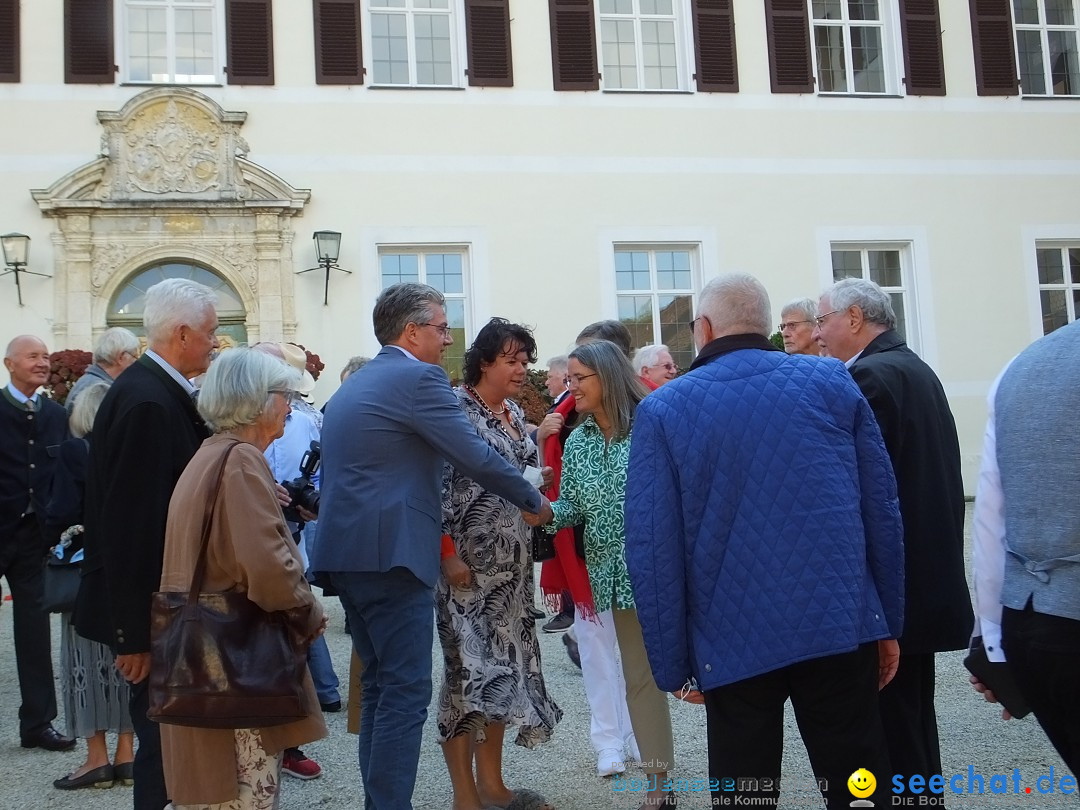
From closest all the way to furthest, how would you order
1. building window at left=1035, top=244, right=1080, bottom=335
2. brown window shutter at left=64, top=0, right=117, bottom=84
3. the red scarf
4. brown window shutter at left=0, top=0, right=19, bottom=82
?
1. the red scarf
2. brown window shutter at left=0, top=0, right=19, bottom=82
3. brown window shutter at left=64, top=0, right=117, bottom=84
4. building window at left=1035, top=244, right=1080, bottom=335

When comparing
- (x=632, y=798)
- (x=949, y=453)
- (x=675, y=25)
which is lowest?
(x=632, y=798)

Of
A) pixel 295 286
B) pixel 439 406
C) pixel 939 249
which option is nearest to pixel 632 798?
pixel 439 406

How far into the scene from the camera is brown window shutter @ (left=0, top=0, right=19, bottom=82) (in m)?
12.7

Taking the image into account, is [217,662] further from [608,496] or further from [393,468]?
[608,496]

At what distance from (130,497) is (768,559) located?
1.89m

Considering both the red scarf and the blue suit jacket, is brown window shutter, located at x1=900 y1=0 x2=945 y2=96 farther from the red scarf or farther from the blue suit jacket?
the blue suit jacket

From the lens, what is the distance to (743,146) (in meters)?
14.3

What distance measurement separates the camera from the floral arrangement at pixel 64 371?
1147 cm

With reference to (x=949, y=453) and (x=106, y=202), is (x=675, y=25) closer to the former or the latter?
(x=106, y=202)

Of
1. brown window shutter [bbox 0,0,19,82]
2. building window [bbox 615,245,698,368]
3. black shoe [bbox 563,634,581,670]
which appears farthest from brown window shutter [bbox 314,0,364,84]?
black shoe [bbox 563,634,581,670]

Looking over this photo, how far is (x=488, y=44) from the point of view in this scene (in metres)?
13.8

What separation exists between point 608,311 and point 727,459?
1112 centimetres

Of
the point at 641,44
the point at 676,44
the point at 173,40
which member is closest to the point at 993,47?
the point at 676,44

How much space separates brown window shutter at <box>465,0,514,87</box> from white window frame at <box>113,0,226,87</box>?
10.0ft
